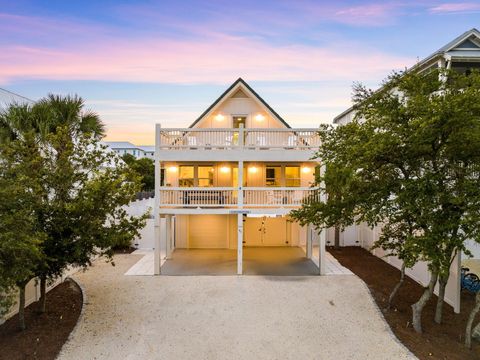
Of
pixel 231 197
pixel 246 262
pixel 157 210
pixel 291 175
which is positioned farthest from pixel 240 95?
pixel 246 262

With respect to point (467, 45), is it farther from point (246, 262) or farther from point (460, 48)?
point (246, 262)

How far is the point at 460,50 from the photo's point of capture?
13.7 meters

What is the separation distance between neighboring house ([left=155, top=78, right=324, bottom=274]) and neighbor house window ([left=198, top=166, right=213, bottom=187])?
0.06 meters

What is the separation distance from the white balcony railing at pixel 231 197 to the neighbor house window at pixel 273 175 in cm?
289

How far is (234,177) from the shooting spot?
18.2m

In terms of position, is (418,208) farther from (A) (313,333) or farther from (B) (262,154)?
(B) (262,154)

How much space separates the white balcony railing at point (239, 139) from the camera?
14188 mm

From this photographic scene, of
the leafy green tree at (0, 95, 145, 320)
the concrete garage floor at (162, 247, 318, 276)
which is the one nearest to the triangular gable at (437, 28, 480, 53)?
the concrete garage floor at (162, 247, 318, 276)

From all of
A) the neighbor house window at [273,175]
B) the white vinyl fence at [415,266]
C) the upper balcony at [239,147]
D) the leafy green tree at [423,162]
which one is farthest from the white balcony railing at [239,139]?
the white vinyl fence at [415,266]

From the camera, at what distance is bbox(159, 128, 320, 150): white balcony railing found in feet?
46.5

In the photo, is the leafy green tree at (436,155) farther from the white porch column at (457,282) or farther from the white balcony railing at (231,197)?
the white balcony railing at (231,197)

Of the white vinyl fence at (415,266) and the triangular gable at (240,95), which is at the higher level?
the triangular gable at (240,95)

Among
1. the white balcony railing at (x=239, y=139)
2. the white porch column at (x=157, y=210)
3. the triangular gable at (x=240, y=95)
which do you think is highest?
the triangular gable at (x=240, y=95)

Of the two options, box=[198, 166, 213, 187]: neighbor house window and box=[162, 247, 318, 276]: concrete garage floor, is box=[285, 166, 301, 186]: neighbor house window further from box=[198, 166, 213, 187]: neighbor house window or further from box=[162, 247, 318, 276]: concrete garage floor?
box=[198, 166, 213, 187]: neighbor house window
